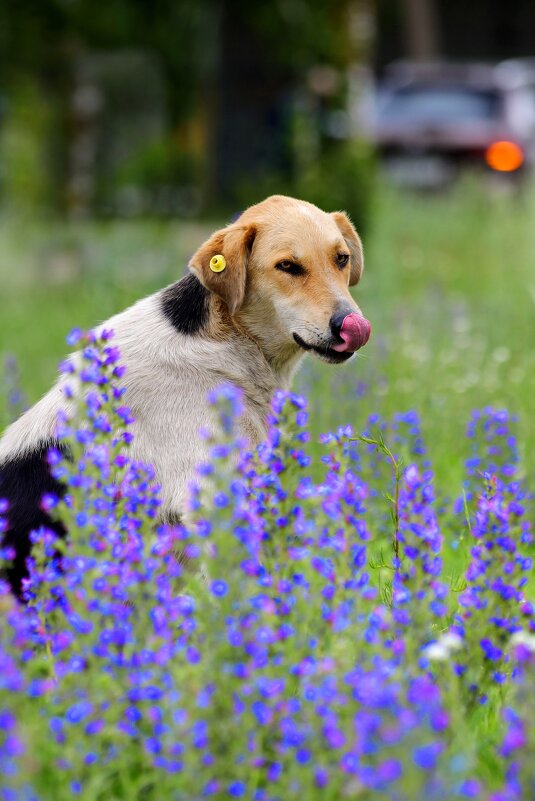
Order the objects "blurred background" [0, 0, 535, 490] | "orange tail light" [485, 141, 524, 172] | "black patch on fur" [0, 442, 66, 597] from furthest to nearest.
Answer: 1. "orange tail light" [485, 141, 524, 172]
2. "blurred background" [0, 0, 535, 490]
3. "black patch on fur" [0, 442, 66, 597]

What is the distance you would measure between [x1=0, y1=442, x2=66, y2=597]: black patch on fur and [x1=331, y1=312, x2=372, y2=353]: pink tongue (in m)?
0.94

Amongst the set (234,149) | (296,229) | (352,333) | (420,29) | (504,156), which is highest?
(420,29)

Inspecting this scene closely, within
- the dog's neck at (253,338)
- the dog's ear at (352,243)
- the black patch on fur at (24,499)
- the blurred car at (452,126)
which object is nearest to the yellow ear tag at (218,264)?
the dog's neck at (253,338)

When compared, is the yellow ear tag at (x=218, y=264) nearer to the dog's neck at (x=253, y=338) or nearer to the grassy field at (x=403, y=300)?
the dog's neck at (x=253, y=338)

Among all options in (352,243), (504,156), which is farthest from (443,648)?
(504,156)

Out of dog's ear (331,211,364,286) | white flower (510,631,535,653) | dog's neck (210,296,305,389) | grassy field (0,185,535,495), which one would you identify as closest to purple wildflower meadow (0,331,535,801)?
white flower (510,631,535,653)

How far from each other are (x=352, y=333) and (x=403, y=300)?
21.9ft

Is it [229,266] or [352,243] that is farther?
[352,243]

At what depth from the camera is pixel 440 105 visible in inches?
645

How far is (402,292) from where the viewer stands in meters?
10.9

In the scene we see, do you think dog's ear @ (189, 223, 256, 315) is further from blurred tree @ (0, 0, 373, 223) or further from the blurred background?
blurred tree @ (0, 0, 373, 223)

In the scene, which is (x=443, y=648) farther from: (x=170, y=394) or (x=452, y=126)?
(x=452, y=126)

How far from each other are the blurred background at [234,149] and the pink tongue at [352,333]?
5.25 meters

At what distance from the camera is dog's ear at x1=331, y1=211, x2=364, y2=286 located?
4184 mm
